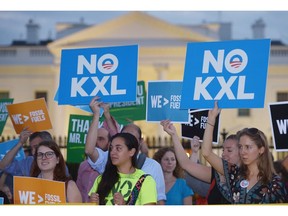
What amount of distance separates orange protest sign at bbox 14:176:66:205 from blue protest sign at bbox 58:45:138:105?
3.04ft

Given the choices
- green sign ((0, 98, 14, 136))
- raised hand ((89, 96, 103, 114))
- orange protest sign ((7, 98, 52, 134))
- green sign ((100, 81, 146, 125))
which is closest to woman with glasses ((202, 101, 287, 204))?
raised hand ((89, 96, 103, 114))

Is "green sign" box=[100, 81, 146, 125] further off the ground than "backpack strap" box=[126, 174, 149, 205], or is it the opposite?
"green sign" box=[100, 81, 146, 125]

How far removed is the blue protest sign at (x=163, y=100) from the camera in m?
9.25

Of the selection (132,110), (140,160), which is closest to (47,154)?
(140,160)

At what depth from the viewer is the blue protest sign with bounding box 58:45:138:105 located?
346 inches

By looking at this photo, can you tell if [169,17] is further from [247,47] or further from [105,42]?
[247,47]

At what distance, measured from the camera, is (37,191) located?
8250 millimetres

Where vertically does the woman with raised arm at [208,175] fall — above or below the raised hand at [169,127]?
below

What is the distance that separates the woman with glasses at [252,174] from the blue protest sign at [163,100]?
141 cm

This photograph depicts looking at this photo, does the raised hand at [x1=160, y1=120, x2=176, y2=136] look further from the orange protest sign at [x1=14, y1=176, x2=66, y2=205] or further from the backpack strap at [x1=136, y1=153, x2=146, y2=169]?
the orange protest sign at [x1=14, y1=176, x2=66, y2=205]

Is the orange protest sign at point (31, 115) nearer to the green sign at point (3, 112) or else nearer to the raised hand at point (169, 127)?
the green sign at point (3, 112)

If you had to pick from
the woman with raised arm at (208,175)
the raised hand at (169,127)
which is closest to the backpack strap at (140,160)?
the raised hand at (169,127)
